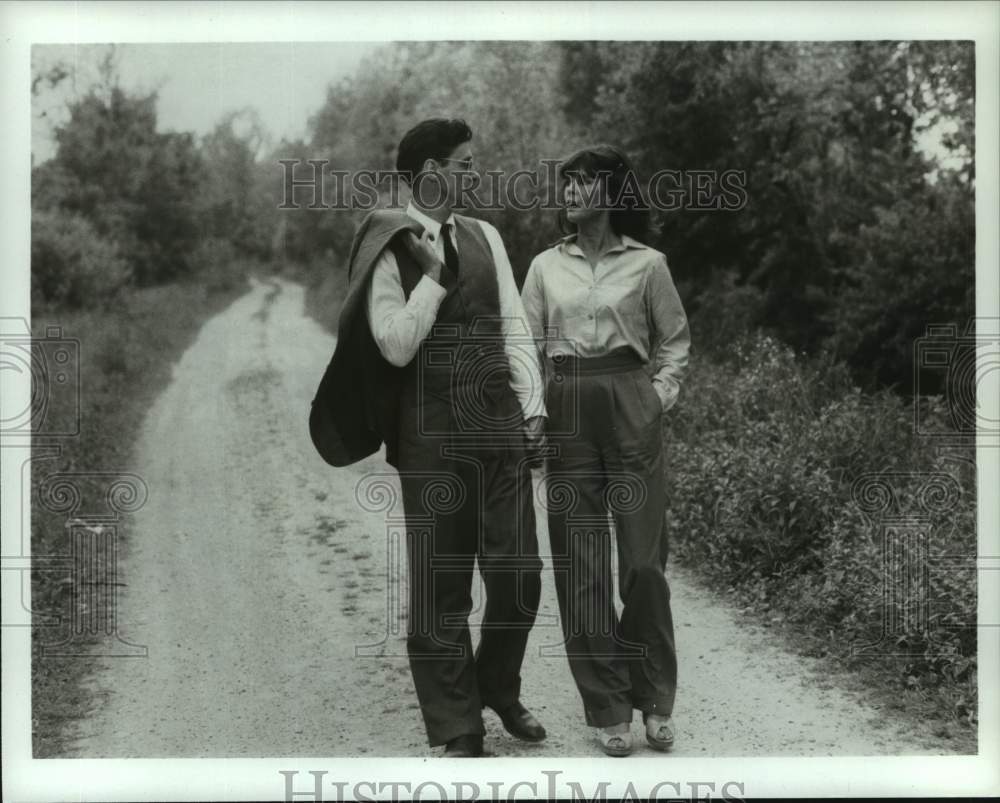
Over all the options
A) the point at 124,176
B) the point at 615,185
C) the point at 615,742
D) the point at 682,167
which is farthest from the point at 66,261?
the point at 615,742

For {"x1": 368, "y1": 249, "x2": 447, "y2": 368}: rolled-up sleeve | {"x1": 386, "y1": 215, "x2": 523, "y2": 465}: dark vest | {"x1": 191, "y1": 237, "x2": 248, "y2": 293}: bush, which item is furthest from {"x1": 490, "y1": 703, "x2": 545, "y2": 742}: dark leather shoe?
{"x1": 191, "y1": 237, "x2": 248, "y2": 293}: bush

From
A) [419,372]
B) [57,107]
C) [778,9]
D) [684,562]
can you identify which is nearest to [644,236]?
[419,372]

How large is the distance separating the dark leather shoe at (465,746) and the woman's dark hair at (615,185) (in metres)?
1.96

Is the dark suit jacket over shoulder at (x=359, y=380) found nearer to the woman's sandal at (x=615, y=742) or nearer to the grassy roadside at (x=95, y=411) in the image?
the grassy roadside at (x=95, y=411)

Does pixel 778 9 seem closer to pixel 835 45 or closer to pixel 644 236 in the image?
pixel 835 45

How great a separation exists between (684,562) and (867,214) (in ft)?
6.04

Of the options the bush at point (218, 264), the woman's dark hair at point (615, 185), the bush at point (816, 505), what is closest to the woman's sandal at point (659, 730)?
the bush at point (816, 505)

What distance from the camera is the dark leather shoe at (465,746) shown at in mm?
4570

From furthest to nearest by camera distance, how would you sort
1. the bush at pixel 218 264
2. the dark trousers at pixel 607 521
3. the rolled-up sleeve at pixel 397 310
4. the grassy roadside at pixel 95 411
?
1. the bush at pixel 218 264
2. the grassy roadside at pixel 95 411
3. the dark trousers at pixel 607 521
4. the rolled-up sleeve at pixel 397 310

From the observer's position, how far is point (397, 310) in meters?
4.46

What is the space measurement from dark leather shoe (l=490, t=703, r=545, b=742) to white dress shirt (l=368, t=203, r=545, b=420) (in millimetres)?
1171

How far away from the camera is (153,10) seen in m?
5.26

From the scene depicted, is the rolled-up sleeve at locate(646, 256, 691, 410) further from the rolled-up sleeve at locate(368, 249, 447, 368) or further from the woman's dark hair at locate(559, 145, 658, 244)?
the rolled-up sleeve at locate(368, 249, 447, 368)

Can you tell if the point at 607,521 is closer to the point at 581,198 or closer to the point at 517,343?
the point at 517,343
